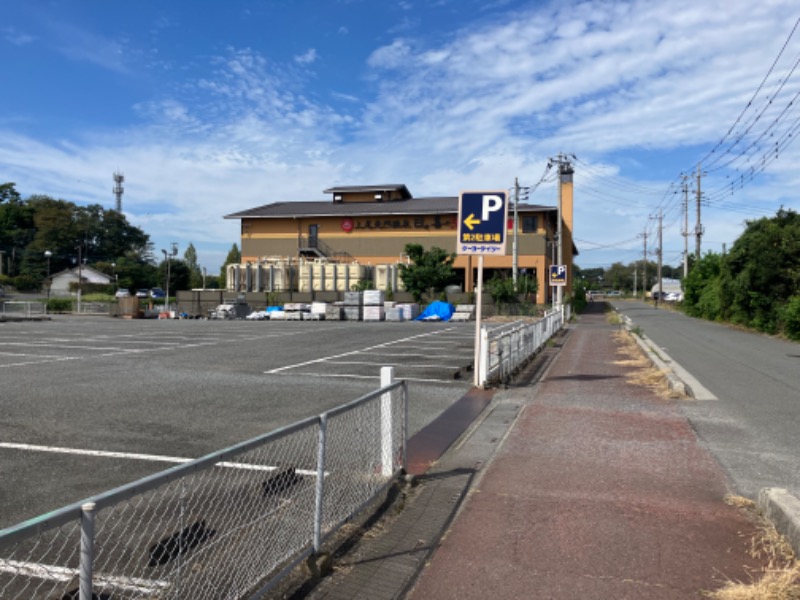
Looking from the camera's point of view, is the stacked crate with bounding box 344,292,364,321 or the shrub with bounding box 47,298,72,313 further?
the shrub with bounding box 47,298,72,313

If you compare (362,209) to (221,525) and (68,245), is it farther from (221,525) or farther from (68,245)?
(68,245)

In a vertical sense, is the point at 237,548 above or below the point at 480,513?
above

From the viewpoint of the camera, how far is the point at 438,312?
141ft

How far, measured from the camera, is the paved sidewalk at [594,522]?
3758 millimetres

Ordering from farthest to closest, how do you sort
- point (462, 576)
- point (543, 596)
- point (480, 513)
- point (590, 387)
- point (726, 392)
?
point (590, 387)
point (726, 392)
point (480, 513)
point (462, 576)
point (543, 596)

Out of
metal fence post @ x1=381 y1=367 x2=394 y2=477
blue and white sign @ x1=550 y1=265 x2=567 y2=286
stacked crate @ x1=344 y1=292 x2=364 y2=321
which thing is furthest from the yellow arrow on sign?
stacked crate @ x1=344 y1=292 x2=364 y2=321

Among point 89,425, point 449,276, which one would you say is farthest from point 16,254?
point 89,425

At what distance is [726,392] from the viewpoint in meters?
10.9

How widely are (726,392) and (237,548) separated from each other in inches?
394

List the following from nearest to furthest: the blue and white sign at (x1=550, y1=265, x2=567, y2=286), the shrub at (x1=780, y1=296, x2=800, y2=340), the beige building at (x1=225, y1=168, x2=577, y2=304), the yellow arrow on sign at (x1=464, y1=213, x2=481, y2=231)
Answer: the yellow arrow on sign at (x1=464, y1=213, x2=481, y2=231), the shrub at (x1=780, y1=296, x2=800, y2=340), the blue and white sign at (x1=550, y1=265, x2=567, y2=286), the beige building at (x1=225, y1=168, x2=577, y2=304)

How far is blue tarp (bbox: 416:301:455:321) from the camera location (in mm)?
42528

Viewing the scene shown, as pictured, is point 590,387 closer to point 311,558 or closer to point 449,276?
point 311,558

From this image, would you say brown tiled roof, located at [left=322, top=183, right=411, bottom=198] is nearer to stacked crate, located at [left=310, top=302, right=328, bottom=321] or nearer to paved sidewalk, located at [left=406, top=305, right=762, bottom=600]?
stacked crate, located at [left=310, top=302, right=328, bottom=321]

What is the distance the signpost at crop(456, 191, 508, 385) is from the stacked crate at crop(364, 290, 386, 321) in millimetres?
31674
